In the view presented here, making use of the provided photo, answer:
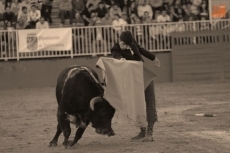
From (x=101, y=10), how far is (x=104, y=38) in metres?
1.04

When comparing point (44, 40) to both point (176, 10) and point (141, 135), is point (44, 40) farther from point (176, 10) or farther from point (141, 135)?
point (141, 135)

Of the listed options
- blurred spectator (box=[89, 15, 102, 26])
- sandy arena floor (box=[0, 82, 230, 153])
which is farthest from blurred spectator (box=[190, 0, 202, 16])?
sandy arena floor (box=[0, 82, 230, 153])

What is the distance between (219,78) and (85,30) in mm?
5166

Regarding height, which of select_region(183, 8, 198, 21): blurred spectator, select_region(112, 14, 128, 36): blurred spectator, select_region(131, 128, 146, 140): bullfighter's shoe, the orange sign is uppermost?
the orange sign

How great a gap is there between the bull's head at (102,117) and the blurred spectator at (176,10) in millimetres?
15302

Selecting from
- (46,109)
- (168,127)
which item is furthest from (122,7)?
(168,127)

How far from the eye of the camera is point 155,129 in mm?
11859

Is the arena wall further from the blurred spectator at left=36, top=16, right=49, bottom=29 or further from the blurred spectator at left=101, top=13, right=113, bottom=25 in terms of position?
the blurred spectator at left=101, top=13, right=113, bottom=25

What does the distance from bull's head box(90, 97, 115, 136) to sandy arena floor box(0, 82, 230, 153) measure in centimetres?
27

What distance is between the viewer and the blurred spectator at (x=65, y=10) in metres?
24.5

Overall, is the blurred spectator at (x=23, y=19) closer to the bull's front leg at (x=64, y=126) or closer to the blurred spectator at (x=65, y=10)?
the blurred spectator at (x=65, y=10)

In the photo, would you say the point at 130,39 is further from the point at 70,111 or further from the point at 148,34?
the point at 148,34

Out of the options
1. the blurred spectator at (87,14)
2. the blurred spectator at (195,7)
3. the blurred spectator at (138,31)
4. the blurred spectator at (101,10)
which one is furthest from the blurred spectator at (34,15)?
the blurred spectator at (195,7)

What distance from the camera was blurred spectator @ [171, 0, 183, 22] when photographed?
Result: 2477 cm
